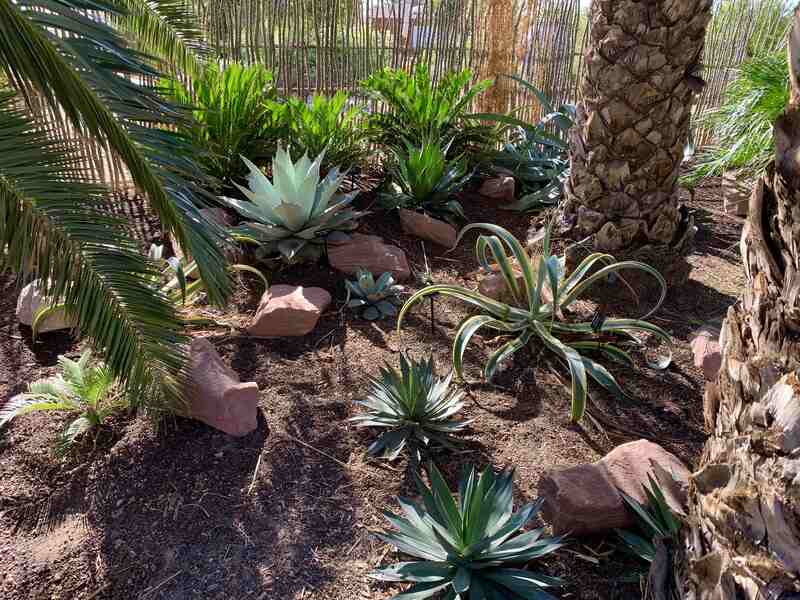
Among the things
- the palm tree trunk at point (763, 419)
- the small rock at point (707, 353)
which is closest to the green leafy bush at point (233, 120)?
the small rock at point (707, 353)

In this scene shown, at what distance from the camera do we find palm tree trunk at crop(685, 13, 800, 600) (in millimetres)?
1061

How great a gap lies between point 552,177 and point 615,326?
200cm

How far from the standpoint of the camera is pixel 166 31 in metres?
3.40

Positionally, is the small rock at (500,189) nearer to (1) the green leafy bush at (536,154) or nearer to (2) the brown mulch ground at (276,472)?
(1) the green leafy bush at (536,154)

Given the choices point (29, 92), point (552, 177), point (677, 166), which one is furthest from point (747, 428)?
point (552, 177)

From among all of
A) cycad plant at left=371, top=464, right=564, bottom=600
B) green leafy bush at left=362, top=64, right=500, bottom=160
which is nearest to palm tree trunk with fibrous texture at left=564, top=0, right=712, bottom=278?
green leafy bush at left=362, top=64, right=500, bottom=160

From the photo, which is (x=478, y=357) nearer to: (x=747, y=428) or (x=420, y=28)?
(x=747, y=428)

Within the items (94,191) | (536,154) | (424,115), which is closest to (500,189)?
(536,154)

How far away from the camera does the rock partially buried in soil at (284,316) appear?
300 cm

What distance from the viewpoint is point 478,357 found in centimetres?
288

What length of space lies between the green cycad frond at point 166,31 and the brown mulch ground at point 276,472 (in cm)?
154

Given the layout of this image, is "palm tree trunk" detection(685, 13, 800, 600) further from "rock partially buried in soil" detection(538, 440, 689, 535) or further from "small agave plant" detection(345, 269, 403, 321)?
"small agave plant" detection(345, 269, 403, 321)

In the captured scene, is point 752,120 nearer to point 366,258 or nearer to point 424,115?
point 424,115

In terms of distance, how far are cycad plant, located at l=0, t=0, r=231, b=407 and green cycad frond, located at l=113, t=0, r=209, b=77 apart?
1.33 m
